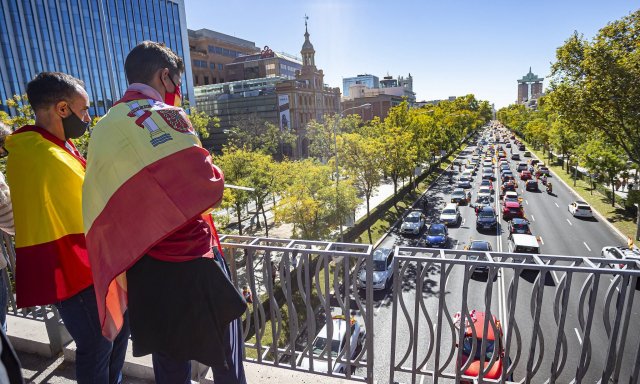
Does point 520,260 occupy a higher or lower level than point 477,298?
higher

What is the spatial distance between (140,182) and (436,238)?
20.7 meters

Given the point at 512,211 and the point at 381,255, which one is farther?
the point at 512,211

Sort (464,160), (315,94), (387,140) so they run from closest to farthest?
1. (387,140)
2. (464,160)
3. (315,94)

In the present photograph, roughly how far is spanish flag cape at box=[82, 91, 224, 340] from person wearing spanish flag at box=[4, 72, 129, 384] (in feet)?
2.36

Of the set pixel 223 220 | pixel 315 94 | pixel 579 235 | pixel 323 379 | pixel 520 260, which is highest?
pixel 315 94

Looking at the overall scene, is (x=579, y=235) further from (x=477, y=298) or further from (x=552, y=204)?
(x=477, y=298)

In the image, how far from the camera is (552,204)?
29562 millimetres

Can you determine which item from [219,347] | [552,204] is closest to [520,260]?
[219,347]

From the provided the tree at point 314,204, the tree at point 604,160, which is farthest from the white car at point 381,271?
the tree at point 604,160

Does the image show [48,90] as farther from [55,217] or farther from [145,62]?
[145,62]

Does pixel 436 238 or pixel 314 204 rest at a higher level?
pixel 314 204

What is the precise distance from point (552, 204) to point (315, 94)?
4148cm

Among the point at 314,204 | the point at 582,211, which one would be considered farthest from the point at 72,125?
the point at 582,211

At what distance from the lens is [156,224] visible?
1.54m
